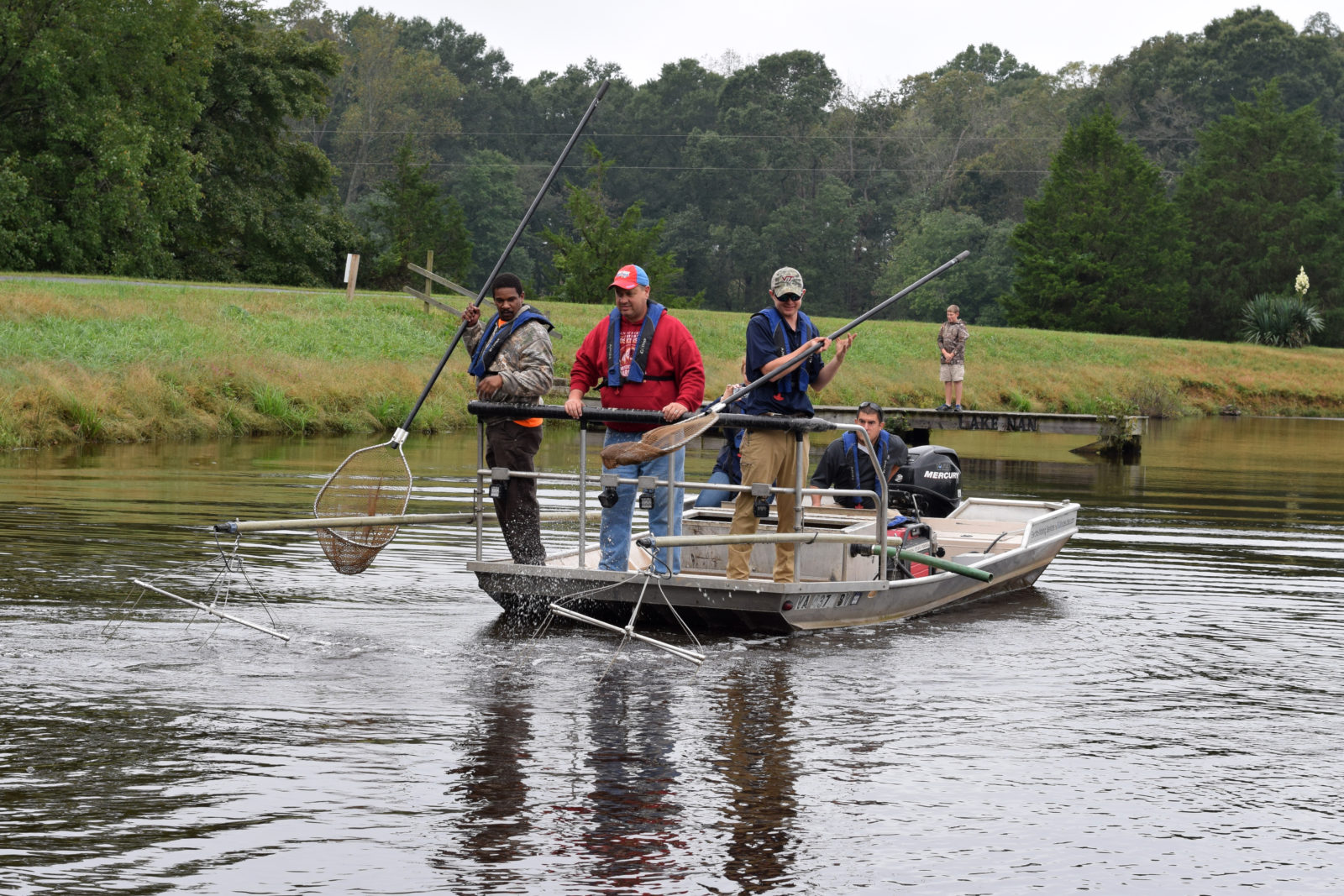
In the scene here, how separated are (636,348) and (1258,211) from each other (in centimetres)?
6648

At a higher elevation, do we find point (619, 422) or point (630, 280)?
point (630, 280)

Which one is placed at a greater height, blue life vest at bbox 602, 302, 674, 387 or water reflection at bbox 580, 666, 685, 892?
blue life vest at bbox 602, 302, 674, 387

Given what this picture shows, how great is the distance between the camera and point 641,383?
10195 millimetres

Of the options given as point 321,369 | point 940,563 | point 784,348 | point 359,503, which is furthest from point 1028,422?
point 359,503

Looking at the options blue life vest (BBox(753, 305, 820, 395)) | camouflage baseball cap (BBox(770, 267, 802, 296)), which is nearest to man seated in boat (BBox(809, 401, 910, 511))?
blue life vest (BBox(753, 305, 820, 395))

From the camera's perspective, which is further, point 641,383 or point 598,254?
point 598,254

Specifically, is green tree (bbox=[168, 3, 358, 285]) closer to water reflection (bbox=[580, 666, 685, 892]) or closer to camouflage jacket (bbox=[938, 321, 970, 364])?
camouflage jacket (bbox=[938, 321, 970, 364])

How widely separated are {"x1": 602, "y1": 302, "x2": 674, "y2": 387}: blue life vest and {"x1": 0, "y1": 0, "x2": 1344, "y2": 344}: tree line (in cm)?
3750

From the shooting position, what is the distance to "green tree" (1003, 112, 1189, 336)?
2547 inches

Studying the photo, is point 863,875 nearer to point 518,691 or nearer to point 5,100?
point 518,691

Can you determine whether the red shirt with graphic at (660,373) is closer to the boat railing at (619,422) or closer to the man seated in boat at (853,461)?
the boat railing at (619,422)

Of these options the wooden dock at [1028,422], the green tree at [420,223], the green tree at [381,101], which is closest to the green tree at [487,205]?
the green tree at [381,101]

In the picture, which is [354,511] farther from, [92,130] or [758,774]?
[92,130]

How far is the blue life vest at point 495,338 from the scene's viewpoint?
34.0ft
